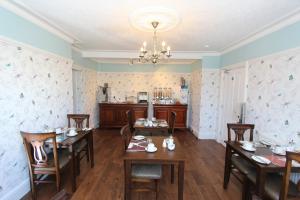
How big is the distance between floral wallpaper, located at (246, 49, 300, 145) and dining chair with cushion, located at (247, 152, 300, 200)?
691mm

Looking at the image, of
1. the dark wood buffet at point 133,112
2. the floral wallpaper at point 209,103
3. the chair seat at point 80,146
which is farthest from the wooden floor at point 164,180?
the dark wood buffet at point 133,112

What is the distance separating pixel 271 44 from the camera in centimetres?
268

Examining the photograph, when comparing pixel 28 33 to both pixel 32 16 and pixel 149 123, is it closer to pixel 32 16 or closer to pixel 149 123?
pixel 32 16

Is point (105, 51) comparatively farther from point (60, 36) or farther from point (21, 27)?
point (21, 27)

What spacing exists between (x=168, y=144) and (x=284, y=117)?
1.72 meters

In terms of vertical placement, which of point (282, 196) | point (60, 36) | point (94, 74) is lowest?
point (282, 196)

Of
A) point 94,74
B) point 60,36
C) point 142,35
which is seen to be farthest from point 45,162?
point 94,74

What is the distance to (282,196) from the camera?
1522 millimetres

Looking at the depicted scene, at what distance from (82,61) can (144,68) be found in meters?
2.18

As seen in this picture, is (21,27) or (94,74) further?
(94,74)

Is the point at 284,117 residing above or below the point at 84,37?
below

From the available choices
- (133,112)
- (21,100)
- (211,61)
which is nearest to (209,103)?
(211,61)

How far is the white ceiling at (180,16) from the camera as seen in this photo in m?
2.00

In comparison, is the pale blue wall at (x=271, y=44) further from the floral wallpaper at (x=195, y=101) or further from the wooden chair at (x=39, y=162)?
the wooden chair at (x=39, y=162)
